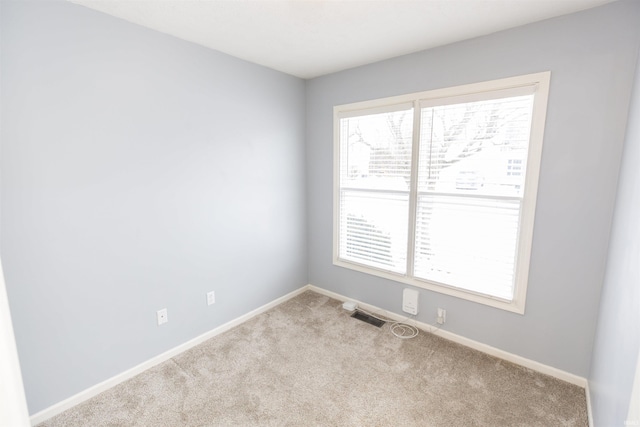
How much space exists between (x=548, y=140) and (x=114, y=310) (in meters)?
3.21

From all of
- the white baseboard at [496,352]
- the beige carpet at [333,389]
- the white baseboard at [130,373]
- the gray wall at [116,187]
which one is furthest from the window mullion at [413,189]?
the white baseboard at [130,373]

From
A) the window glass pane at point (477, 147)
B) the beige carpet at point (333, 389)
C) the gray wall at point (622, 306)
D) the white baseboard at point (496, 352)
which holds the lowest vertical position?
the beige carpet at point (333, 389)

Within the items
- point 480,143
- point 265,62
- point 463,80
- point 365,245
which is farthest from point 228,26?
point 365,245

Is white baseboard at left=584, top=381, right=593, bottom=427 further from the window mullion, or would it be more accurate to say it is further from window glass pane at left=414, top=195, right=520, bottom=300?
the window mullion

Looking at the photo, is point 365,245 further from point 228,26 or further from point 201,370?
point 228,26

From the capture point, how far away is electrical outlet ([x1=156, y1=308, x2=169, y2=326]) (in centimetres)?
228

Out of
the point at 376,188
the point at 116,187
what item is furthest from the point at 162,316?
the point at 376,188

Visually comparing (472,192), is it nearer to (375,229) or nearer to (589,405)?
(375,229)

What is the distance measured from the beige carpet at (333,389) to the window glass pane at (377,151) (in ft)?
4.85

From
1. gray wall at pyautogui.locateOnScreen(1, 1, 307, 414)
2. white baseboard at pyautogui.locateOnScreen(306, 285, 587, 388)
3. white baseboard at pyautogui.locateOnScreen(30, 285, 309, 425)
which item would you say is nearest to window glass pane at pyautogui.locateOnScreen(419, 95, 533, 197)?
white baseboard at pyautogui.locateOnScreen(306, 285, 587, 388)

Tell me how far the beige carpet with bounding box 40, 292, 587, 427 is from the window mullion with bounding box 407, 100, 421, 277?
747 mm

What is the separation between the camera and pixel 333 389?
2027 millimetres

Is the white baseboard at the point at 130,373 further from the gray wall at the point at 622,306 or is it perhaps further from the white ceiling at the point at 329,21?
the gray wall at the point at 622,306

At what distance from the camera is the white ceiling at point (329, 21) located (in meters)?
1.75
